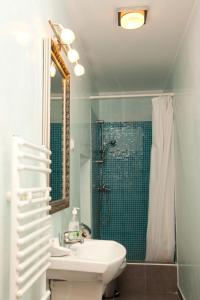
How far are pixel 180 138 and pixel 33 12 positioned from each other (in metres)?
2.10

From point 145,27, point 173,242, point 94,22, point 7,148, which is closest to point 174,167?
point 173,242

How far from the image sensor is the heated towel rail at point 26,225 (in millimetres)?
1058

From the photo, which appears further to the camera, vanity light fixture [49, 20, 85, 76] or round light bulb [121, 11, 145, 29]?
round light bulb [121, 11, 145, 29]

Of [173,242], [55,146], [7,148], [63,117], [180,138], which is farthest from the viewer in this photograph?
[173,242]

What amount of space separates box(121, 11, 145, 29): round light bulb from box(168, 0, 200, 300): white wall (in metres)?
0.40

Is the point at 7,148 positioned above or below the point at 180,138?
below

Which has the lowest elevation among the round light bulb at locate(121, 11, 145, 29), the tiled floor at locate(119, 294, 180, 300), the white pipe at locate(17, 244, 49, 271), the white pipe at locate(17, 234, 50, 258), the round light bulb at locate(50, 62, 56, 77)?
the tiled floor at locate(119, 294, 180, 300)

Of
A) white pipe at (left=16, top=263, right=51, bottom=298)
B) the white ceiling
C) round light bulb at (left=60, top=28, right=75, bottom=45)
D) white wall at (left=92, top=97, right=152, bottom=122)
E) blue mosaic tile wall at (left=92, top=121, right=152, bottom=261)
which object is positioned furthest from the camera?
white wall at (left=92, top=97, right=152, bottom=122)

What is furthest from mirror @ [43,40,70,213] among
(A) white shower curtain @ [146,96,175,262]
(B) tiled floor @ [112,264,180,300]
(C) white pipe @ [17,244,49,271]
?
(B) tiled floor @ [112,264,180,300]

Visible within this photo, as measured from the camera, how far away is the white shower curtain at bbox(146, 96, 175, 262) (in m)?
3.60

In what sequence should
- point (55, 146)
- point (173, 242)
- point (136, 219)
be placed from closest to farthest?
point (55, 146)
point (173, 242)
point (136, 219)

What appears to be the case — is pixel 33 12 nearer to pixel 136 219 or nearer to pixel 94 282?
pixel 94 282

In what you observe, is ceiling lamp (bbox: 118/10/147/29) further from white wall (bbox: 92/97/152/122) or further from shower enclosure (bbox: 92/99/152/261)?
white wall (bbox: 92/97/152/122)

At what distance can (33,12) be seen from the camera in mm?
1580
